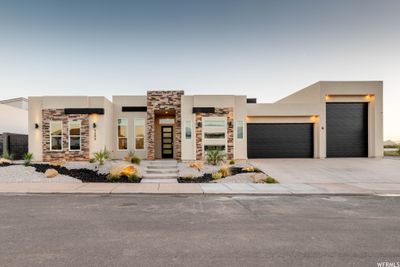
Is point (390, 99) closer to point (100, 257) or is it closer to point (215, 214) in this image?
point (215, 214)

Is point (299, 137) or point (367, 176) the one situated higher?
point (299, 137)

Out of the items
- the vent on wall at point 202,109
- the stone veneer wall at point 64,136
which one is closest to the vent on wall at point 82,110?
the stone veneer wall at point 64,136

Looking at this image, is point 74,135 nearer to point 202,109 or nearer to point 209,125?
point 202,109

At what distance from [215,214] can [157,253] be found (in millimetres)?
2746

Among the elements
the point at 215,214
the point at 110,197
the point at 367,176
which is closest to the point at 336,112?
the point at 367,176

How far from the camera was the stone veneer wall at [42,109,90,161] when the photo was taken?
16.0 meters

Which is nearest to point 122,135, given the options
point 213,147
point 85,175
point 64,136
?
point 64,136

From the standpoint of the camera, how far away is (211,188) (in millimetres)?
9781

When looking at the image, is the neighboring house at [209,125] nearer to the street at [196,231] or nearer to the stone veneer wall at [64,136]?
the stone veneer wall at [64,136]

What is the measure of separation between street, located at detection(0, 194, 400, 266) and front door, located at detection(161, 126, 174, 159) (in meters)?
10.9

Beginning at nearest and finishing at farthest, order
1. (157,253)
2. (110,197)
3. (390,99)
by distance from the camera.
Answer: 1. (157,253)
2. (110,197)
3. (390,99)

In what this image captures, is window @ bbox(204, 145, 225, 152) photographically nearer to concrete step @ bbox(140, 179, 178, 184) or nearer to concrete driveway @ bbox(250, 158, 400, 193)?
concrete driveway @ bbox(250, 158, 400, 193)

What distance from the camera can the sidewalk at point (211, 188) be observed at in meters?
8.99

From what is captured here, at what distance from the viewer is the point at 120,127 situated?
1844 cm
